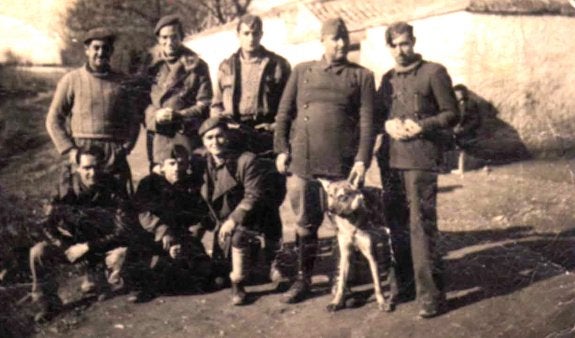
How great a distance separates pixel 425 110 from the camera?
154 inches

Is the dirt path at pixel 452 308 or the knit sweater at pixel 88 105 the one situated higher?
the knit sweater at pixel 88 105

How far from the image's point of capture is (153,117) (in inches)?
188

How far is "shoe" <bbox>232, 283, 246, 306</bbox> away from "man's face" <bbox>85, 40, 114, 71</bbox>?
1911mm

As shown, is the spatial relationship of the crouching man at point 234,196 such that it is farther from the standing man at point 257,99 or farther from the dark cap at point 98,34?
the dark cap at point 98,34

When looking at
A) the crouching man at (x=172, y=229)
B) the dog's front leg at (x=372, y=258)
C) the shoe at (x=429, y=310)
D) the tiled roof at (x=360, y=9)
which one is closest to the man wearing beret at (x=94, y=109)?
the crouching man at (x=172, y=229)

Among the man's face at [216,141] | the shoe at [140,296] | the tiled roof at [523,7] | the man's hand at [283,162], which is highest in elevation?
the tiled roof at [523,7]

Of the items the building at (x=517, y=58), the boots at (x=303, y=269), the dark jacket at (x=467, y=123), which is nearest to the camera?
the boots at (x=303, y=269)

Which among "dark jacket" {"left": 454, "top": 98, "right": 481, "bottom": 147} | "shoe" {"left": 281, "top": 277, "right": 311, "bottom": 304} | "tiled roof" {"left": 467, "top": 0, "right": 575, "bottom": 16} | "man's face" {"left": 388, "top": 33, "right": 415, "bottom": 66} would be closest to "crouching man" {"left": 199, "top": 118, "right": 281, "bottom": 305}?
"shoe" {"left": 281, "top": 277, "right": 311, "bottom": 304}

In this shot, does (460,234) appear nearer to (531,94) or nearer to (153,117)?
(153,117)

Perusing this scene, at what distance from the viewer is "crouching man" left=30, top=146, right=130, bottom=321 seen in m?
4.10

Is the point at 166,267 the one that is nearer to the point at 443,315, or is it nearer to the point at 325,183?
the point at 325,183

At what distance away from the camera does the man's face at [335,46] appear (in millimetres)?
4047

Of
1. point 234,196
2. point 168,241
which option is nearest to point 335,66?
point 234,196

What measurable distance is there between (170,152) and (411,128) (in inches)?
76.0
